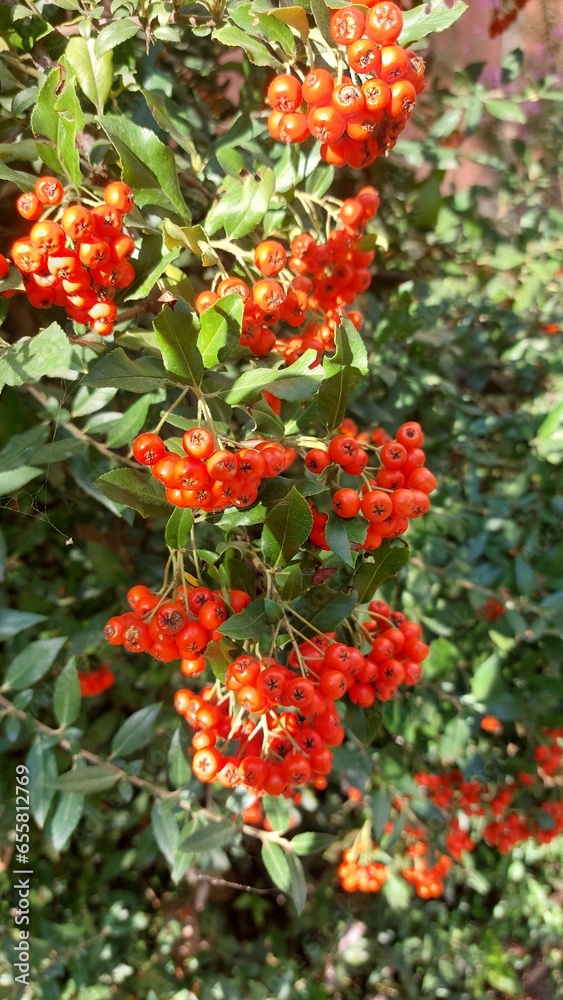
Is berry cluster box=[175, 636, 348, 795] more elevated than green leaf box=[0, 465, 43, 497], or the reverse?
green leaf box=[0, 465, 43, 497]

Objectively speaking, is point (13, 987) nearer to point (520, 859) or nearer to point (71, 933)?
point (71, 933)

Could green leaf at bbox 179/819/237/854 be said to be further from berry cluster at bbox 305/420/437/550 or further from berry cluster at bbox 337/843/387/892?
berry cluster at bbox 337/843/387/892

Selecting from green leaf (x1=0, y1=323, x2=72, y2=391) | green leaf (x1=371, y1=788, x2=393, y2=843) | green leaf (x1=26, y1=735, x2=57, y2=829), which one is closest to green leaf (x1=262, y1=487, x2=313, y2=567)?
green leaf (x1=0, y1=323, x2=72, y2=391)

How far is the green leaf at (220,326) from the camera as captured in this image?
0.98m

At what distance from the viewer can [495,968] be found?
3168mm

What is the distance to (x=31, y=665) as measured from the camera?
1721mm

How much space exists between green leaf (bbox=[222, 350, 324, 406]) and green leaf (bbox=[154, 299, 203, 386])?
0.07m

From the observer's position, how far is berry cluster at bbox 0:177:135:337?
3.35 ft

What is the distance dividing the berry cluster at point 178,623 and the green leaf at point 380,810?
1.22 meters

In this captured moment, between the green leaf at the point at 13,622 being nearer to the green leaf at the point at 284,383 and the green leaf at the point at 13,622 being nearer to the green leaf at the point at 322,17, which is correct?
the green leaf at the point at 284,383

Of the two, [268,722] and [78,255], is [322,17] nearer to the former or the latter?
[78,255]

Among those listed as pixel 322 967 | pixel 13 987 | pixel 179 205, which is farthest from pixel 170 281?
pixel 322 967

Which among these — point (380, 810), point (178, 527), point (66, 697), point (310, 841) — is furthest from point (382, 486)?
point (380, 810)

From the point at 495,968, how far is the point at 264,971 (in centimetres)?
132
